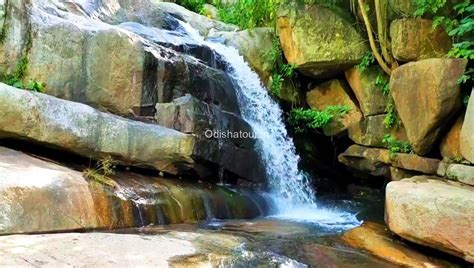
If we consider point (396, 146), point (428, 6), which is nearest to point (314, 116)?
point (396, 146)

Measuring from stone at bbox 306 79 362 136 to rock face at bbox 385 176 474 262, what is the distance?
3886 mm

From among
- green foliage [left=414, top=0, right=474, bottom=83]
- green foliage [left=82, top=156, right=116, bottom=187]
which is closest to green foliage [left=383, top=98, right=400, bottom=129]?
green foliage [left=414, top=0, right=474, bottom=83]

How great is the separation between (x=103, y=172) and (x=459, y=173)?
212 inches

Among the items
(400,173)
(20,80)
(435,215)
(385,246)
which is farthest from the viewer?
(400,173)

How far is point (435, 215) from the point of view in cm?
464

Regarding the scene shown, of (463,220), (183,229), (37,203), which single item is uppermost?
(463,220)

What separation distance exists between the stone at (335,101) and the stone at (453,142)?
8.18 ft

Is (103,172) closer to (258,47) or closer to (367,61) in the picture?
(258,47)

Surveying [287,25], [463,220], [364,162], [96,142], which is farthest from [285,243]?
[287,25]

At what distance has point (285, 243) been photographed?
5.25 metres

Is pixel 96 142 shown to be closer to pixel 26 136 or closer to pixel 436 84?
pixel 26 136

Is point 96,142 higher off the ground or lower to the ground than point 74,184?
higher

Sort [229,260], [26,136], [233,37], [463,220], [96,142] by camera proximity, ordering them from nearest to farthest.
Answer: [229,260] → [463,220] → [26,136] → [96,142] → [233,37]

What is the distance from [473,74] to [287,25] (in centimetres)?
443
